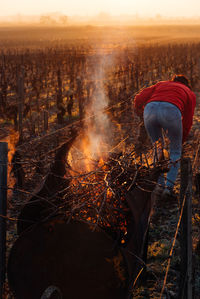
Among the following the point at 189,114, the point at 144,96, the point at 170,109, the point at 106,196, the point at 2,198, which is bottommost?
the point at 2,198

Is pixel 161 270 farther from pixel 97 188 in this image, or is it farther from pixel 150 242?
pixel 97 188

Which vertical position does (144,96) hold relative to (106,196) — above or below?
above

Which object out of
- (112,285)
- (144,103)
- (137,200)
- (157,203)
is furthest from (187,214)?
(157,203)

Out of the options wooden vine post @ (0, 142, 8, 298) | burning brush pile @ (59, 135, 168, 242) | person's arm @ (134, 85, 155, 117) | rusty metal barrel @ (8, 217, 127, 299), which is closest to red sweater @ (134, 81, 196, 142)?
person's arm @ (134, 85, 155, 117)

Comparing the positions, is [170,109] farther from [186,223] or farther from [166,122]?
[186,223]

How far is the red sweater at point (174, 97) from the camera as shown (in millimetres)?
3849

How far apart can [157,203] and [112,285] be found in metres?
2.95

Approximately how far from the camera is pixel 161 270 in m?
3.46

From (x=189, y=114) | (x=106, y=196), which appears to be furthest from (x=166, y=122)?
(x=106, y=196)

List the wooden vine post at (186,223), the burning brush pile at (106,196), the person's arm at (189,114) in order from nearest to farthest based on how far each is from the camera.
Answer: the burning brush pile at (106,196), the wooden vine post at (186,223), the person's arm at (189,114)

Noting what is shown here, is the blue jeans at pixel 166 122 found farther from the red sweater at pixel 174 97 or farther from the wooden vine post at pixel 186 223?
the wooden vine post at pixel 186 223

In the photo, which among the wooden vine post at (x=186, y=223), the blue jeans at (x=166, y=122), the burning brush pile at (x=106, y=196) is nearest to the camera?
the burning brush pile at (x=106, y=196)

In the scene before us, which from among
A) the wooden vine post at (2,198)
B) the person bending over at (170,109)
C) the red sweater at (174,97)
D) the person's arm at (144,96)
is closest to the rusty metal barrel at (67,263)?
the wooden vine post at (2,198)

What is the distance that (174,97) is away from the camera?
3.84 metres
